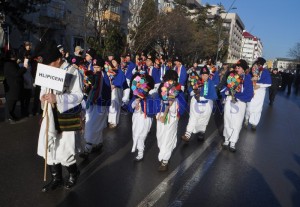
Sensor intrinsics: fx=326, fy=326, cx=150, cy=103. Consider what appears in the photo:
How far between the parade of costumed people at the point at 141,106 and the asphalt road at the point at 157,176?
468 mm

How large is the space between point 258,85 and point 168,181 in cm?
582

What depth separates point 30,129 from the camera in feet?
25.9

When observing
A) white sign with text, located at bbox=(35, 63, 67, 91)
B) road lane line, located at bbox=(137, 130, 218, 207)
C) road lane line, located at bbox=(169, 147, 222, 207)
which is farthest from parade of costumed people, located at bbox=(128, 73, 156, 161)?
white sign with text, located at bbox=(35, 63, 67, 91)

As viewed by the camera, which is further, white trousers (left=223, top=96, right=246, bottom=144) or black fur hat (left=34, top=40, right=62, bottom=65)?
white trousers (left=223, top=96, right=246, bottom=144)

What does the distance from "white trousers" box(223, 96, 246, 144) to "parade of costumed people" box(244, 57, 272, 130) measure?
2712mm

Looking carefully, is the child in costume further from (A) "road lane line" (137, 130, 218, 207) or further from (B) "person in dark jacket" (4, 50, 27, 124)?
(B) "person in dark jacket" (4, 50, 27, 124)

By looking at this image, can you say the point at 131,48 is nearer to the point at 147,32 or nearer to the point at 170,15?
the point at 147,32

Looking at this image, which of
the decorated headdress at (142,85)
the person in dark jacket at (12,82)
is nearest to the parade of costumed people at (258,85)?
the decorated headdress at (142,85)

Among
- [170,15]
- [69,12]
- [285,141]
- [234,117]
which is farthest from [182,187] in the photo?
[170,15]

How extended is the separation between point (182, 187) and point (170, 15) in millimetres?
30904

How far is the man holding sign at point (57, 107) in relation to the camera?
13.2 feet

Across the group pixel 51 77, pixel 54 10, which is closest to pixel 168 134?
pixel 51 77

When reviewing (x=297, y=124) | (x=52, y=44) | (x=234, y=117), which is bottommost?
(x=297, y=124)

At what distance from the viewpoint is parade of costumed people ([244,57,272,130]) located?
976 centimetres
